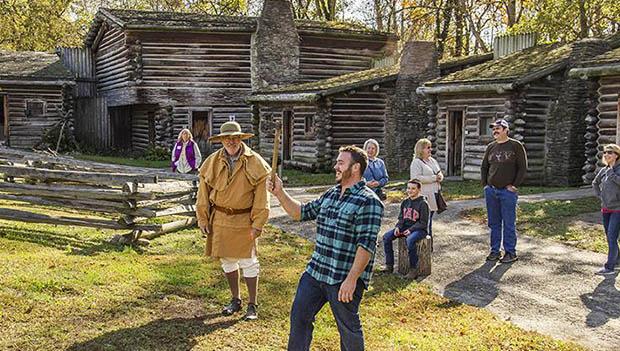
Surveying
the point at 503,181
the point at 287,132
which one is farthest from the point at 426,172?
the point at 287,132

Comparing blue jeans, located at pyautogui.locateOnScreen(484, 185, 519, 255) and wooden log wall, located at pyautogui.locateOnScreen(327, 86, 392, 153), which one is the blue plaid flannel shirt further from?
wooden log wall, located at pyautogui.locateOnScreen(327, 86, 392, 153)

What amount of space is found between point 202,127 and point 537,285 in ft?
75.3

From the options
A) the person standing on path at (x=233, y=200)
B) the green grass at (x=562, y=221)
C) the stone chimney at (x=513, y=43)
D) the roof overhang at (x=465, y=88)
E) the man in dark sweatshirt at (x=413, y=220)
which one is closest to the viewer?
the person standing on path at (x=233, y=200)

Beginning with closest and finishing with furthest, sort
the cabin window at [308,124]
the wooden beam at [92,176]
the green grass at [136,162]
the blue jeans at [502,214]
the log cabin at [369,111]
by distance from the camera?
the blue jeans at [502,214], the wooden beam at [92,176], the log cabin at [369,111], the cabin window at [308,124], the green grass at [136,162]

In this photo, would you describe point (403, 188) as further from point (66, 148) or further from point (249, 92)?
point (66, 148)

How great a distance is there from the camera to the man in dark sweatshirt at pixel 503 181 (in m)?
9.48

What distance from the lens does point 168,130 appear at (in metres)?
29.2

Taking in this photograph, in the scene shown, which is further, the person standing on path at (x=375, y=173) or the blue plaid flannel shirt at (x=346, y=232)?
the person standing on path at (x=375, y=173)

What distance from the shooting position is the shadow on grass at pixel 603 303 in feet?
23.9

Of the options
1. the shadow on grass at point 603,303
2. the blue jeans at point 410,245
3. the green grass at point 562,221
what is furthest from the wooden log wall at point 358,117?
the shadow on grass at point 603,303

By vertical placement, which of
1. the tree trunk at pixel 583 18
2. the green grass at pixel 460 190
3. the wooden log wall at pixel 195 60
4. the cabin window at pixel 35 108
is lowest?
the green grass at pixel 460 190

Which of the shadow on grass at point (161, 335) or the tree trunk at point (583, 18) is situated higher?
the tree trunk at point (583, 18)

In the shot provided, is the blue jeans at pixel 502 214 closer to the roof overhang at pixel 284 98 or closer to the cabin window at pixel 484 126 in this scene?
the cabin window at pixel 484 126

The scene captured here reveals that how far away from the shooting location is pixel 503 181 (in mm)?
9547
